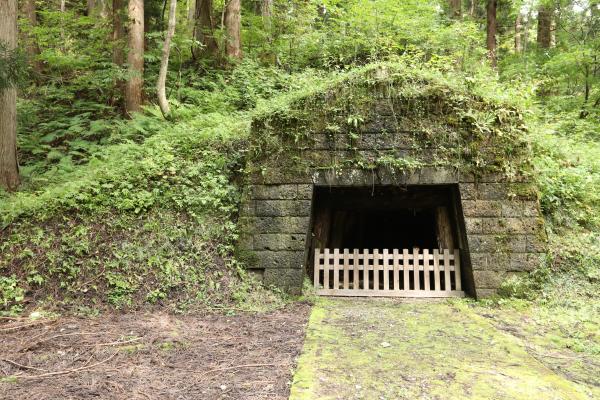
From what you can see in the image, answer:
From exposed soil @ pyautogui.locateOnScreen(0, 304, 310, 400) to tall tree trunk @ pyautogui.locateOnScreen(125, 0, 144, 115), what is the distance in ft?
21.0

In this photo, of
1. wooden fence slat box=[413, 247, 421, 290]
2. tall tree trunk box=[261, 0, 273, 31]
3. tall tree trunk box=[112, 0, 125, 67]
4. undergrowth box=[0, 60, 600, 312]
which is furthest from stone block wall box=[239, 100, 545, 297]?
tall tree trunk box=[261, 0, 273, 31]

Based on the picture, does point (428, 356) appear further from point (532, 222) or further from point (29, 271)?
point (29, 271)

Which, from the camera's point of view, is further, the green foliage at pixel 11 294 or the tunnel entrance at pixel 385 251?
the tunnel entrance at pixel 385 251

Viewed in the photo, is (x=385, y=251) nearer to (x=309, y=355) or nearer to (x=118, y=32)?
(x=309, y=355)

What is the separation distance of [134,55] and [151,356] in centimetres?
802

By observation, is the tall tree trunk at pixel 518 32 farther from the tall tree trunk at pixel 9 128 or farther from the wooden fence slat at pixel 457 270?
the tall tree trunk at pixel 9 128

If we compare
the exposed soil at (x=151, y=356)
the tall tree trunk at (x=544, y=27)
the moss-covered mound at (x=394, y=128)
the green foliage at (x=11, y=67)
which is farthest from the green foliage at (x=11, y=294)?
the tall tree trunk at (x=544, y=27)

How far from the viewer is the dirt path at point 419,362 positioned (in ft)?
10.2

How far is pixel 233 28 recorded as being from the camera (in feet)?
39.1

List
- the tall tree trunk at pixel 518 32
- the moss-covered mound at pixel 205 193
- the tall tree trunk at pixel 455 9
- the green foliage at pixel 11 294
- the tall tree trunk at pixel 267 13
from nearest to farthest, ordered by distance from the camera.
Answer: the green foliage at pixel 11 294, the moss-covered mound at pixel 205 193, the tall tree trunk at pixel 267 13, the tall tree trunk at pixel 455 9, the tall tree trunk at pixel 518 32

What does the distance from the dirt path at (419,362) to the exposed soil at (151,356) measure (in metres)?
0.27

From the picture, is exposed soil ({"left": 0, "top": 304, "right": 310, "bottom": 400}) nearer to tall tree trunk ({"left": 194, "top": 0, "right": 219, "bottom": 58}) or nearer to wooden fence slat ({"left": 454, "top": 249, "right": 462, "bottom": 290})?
wooden fence slat ({"left": 454, "top": 249, "right": 462, "bottom": 290})

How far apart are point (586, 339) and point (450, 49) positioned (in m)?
9.84

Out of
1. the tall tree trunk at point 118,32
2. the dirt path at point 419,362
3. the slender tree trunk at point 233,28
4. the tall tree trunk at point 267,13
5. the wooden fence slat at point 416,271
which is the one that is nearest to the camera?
the dirt path at point 419,362
